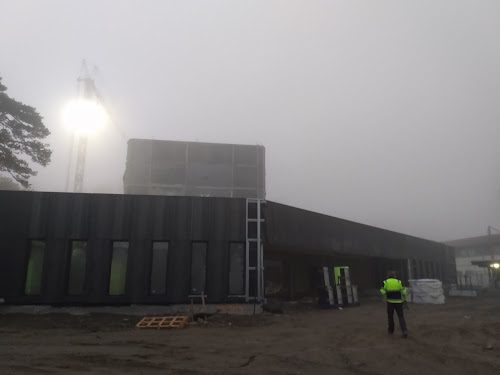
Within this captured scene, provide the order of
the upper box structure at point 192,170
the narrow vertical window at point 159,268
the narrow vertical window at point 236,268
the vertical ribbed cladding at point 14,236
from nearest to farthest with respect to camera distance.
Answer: the vertical ribbed cladding at point 14,236 < the narrow vertical window at point 159,268 < the narrow vertical window at point 236,268 < the upper box structure at point 192,170

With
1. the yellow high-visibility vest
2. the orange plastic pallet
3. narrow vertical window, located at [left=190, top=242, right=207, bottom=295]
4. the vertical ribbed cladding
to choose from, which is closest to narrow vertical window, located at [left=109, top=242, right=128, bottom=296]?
the orange plastic pallet

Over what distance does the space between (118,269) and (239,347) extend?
778 cm

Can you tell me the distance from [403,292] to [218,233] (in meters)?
7.67

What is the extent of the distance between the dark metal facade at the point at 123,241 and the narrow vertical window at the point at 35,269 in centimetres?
11

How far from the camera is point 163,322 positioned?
42.4 ft

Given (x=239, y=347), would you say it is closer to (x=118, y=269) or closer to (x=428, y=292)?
(x=118, y=269)

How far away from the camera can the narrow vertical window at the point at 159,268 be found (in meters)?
15.5

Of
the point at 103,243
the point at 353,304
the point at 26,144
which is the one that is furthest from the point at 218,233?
the point at 26,144

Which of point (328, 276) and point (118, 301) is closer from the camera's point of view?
point (118, 301)

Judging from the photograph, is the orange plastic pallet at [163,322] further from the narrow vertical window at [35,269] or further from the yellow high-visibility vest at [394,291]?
the yellow high-visibility vest at [394,291]

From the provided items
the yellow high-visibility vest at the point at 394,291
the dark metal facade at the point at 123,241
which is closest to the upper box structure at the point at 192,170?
the dark metal facade at the point at 123,241

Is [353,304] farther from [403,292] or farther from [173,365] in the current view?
[173,365]

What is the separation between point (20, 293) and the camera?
14.9m

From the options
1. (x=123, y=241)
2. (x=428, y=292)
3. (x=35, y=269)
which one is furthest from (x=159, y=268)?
(x=428, y=292)
